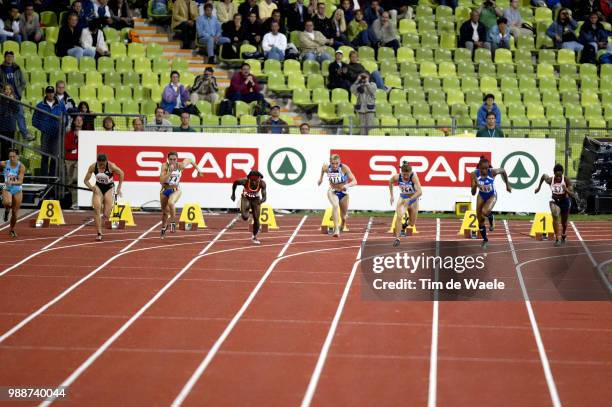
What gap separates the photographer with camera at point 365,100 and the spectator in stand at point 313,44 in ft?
8.60

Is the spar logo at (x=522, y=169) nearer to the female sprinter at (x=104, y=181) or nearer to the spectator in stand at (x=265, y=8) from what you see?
the spectator in stand at (x=265, y=8)

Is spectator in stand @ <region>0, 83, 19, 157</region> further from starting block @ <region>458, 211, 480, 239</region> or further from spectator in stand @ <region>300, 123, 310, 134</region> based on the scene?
starting block @ <region>458, 211, 480, 239</region>

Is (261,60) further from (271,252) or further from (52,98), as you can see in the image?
(271,252)

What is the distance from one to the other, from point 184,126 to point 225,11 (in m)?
5.07

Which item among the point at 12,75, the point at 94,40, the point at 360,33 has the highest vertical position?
the point at 360,33

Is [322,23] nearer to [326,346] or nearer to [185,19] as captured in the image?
[185,19]

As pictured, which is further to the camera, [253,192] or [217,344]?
[253,192]

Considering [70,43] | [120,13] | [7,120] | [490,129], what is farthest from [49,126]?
[490,129]

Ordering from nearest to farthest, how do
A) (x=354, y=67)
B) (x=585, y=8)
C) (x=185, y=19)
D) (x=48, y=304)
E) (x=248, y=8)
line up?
(x=48, y=304), (x=354, y=67), (x=248, y=8), (x=185, y=19), (x=585, y=8)

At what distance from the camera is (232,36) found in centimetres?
3014

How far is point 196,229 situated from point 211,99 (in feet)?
16.3

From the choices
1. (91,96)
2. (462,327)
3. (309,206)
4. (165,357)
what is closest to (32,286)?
(165,357)

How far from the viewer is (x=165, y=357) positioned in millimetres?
13125

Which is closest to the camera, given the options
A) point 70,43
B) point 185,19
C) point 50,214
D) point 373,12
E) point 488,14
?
point 50,214
